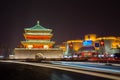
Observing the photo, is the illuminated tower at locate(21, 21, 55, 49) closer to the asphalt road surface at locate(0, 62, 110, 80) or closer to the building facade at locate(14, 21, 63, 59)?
the building facade at locate(14, 21, 63, 59)

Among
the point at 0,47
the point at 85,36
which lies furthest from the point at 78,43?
the point at 0,47

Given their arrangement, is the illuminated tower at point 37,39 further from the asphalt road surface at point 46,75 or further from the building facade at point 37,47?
the asphalt road surface at point 46,75

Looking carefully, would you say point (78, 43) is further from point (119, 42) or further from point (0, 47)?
point (0, 47)

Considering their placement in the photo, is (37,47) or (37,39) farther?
(37,39)

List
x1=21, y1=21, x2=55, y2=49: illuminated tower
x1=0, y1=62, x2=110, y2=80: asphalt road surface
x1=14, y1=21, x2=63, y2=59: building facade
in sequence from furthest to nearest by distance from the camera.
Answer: x1=21, y1=21, x2=55, y2=49: illuminated tower, x1=14, y1=21, x2=63, y2=59: building facade, x1=0, y1=62, x2=110, y2=80: asphalt road surface

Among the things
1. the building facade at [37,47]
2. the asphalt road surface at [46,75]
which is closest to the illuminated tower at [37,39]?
the building facade at [37,47]

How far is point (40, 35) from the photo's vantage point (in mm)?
99188

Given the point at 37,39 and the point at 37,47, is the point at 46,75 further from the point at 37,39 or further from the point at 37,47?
the point at 37,39

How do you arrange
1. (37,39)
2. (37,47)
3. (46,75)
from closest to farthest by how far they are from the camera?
(46,75) < (37,47) < (37,39)

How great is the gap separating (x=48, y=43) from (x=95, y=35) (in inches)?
2970

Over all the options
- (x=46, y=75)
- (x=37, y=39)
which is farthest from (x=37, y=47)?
(x=46, y=75)

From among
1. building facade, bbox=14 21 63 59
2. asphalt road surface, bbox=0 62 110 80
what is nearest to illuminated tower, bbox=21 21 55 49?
building facade, bbox=14 21 63 59

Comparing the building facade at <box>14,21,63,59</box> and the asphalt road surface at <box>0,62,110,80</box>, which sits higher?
the building facade at <box>14,21,63,59</box>

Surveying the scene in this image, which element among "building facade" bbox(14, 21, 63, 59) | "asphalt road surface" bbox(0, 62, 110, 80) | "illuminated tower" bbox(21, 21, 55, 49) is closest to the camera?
"asphalt road surface" bbox(0, 62, 110, 80)
